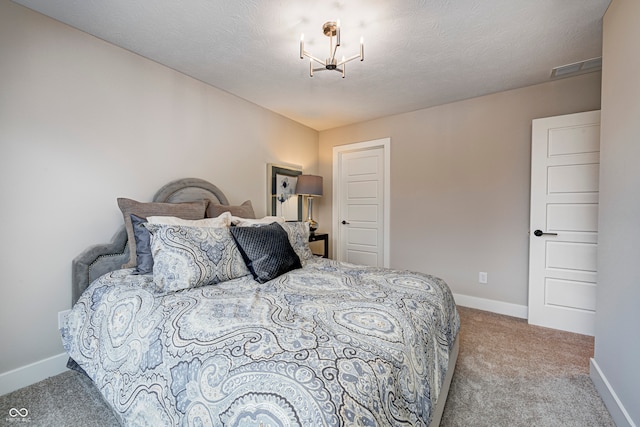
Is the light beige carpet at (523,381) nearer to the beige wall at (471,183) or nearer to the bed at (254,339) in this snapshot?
the bed at (254,339)

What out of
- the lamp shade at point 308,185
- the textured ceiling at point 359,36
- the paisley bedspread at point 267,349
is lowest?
the paisley bedspread at point 267,349

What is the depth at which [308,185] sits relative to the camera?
3469 millimetres

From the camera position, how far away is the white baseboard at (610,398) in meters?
1.32

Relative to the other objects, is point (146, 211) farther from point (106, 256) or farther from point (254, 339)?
point (254, 339)

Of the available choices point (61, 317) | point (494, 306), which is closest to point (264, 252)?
point (61, 317)

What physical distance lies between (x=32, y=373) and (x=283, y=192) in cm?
261

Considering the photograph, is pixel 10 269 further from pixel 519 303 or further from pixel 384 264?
pixel 519 303

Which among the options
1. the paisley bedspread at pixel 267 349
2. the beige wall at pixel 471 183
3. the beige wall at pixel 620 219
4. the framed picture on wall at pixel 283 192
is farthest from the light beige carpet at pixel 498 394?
the framed picture on wall at pixel 283 192

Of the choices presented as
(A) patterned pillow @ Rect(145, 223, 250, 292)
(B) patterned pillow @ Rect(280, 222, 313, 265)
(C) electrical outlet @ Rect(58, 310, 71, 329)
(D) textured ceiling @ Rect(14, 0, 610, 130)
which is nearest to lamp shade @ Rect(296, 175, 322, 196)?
(D) textured ceiling @ Rect(14, 0, 610, 130)

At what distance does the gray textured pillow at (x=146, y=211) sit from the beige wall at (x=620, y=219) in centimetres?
272

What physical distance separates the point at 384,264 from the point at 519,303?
4.94ft

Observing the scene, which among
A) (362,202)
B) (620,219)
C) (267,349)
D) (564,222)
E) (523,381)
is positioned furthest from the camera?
(362,202)

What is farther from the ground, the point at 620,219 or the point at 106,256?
the point at 620,219

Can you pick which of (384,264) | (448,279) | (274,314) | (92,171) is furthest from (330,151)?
(274,314)
